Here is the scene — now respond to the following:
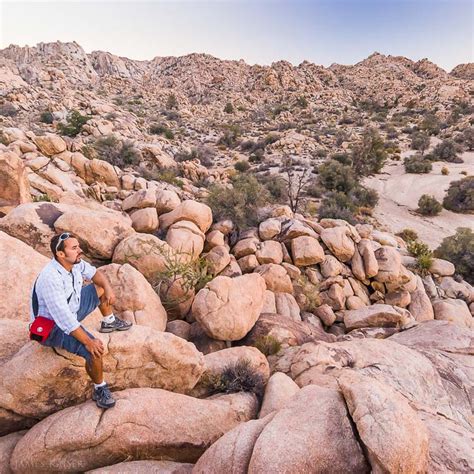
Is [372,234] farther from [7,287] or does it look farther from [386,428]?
[7,287]

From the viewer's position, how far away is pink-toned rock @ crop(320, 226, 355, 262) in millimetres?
9398

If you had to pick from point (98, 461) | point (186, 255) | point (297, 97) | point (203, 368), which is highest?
point (297, 97)

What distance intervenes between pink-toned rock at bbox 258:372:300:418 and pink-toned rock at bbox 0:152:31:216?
26.5 ft

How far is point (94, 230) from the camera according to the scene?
266 inches

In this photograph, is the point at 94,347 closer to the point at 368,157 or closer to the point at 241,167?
the point at 241,167

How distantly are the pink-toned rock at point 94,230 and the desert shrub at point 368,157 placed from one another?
22.2m

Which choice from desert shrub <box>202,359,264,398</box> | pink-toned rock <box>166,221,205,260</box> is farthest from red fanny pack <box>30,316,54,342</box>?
pink-toned rock <box>166,221,205,260</box>

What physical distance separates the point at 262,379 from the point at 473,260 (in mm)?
11276

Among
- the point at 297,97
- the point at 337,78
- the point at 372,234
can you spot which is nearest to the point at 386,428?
the point at 372,234

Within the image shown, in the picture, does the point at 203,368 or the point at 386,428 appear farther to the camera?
the point at 203,368

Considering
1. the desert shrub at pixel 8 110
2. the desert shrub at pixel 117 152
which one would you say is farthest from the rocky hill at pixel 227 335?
the desert shrub at pixel 8 110

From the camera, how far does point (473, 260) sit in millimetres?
11461

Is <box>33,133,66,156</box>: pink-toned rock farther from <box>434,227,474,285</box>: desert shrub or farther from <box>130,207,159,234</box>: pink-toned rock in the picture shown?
<box>434,227,474,285</box>: desert shrub

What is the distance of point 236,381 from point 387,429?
2.43 metres
